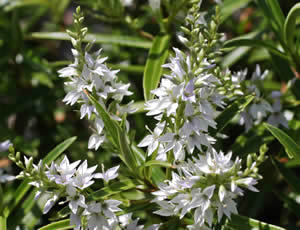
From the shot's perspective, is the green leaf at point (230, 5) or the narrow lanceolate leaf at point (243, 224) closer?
the narrow lanceolate leaf at point (243, 224)

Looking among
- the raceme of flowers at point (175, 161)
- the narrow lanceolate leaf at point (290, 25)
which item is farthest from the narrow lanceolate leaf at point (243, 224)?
the narrow lanceolate leaf at point (290, 25)

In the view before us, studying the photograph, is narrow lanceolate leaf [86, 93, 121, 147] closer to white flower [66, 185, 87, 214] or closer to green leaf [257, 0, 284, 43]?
white flower [66, 185, 87, 214]

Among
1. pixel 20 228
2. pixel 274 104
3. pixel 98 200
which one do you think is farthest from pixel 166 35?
pixel 20 228

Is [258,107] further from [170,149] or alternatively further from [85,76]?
[85,76]

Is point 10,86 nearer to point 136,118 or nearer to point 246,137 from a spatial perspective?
point 136,118

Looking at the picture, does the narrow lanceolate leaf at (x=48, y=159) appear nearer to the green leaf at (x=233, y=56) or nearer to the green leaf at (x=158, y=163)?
the green leaf at (x=158, y=163)

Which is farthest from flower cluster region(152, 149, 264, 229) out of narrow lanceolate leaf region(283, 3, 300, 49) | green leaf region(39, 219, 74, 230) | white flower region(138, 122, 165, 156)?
narrow lanceolate leaf region(283, 3, 300, 49)
